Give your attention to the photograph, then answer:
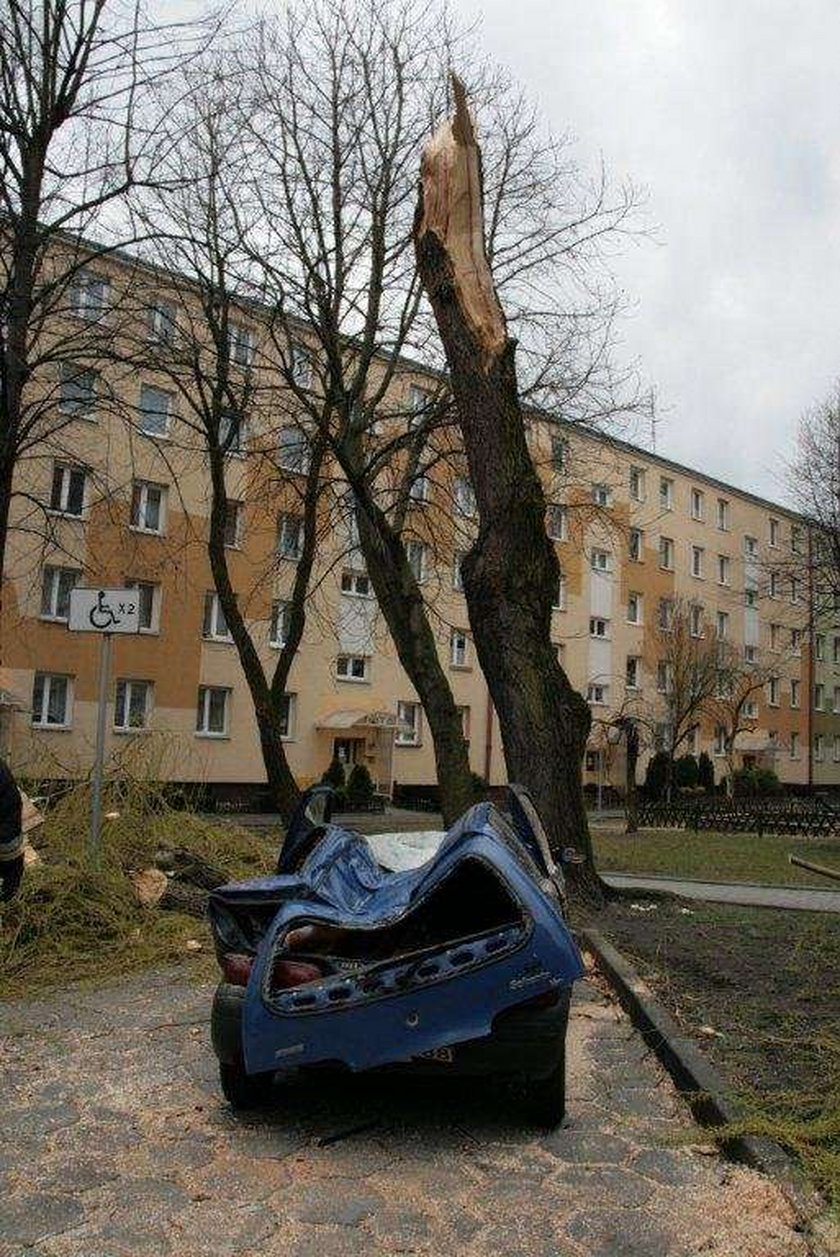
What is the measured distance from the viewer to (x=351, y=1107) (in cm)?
482

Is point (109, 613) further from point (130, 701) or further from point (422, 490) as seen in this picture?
point (130, 701)

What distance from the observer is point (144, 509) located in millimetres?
32812

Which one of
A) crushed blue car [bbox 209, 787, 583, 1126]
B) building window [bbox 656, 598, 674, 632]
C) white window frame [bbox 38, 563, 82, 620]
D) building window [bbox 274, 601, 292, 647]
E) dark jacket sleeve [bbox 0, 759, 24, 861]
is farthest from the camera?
building window [bbox 656, 598, 674, 632]

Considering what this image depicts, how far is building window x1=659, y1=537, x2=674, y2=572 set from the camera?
53375mm

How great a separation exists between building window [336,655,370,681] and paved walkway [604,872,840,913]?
72.0ft

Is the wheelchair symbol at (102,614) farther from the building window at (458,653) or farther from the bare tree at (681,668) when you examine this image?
the building window at (458,653)

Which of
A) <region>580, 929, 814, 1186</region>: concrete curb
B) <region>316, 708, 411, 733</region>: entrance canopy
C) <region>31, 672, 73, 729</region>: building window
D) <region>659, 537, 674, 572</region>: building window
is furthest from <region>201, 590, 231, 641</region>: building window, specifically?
<region>580, 929, 814, 1186</region>: concrete curb

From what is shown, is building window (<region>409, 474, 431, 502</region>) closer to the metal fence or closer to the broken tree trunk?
the broken tree trunk

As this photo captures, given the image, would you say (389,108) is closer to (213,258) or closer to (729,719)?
(213,258)

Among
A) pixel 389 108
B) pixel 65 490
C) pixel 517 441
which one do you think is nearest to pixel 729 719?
pixel 65 490

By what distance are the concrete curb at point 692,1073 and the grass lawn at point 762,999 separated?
3.2 inches

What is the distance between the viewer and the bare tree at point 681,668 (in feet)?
137

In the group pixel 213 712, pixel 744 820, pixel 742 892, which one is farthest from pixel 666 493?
pixel 742 892

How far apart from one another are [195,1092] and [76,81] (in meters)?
10.0
